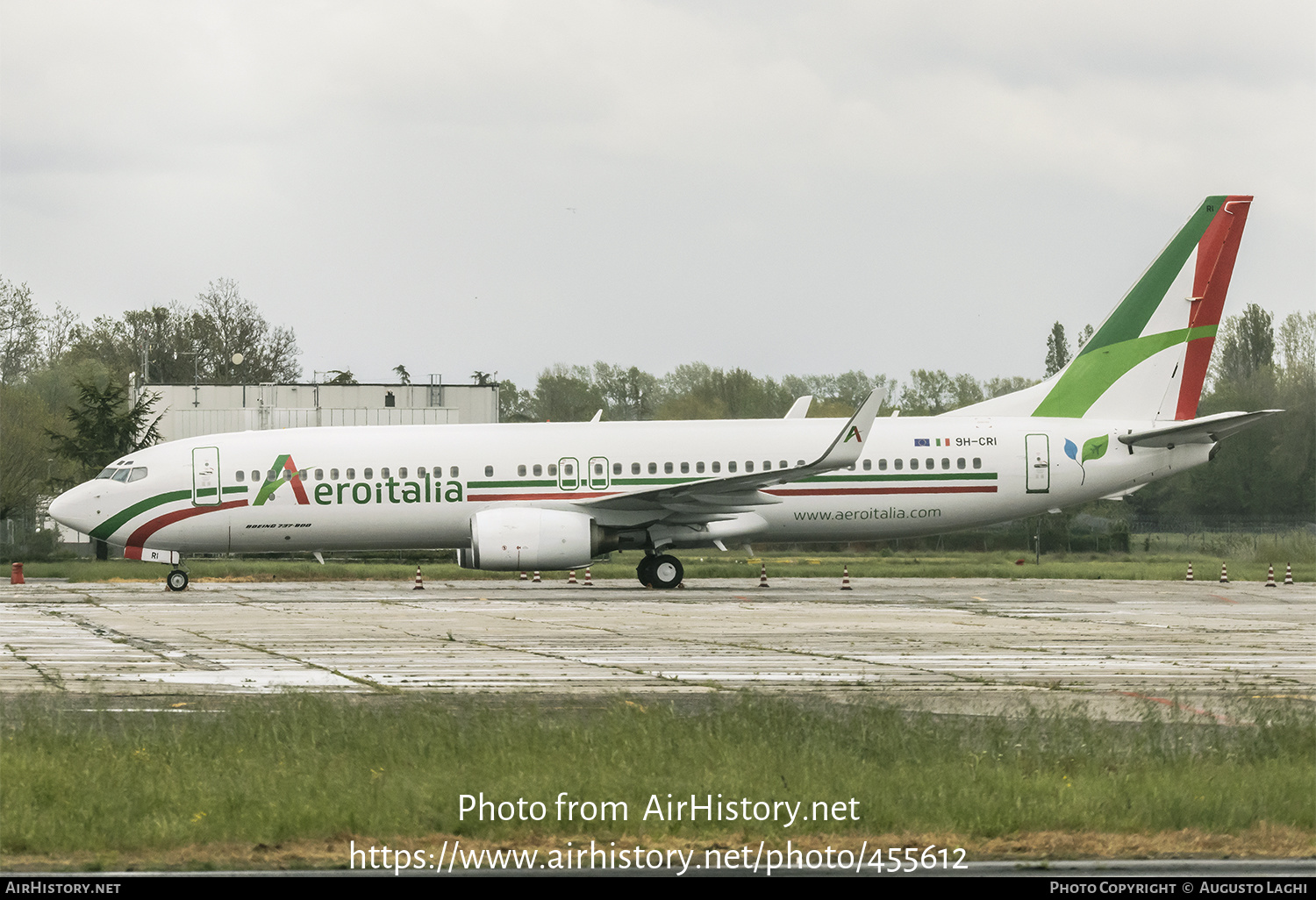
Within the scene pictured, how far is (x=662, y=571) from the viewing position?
28062 mm

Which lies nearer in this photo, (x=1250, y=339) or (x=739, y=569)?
(x=739, y=569)

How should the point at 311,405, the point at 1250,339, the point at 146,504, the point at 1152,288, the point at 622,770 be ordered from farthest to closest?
the point at 1250,339, the point at 311,405, the point at 1152,288, the point at 146,504, the point at 622,770

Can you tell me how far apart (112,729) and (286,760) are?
1957 millimetres

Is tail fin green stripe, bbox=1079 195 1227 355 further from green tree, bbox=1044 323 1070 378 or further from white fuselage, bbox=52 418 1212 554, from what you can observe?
green tree, bbox=1044 323 1070 378

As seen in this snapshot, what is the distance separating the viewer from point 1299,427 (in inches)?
2068

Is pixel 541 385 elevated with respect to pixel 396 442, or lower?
elevated

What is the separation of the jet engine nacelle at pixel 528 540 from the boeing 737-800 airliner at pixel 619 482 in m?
0.04

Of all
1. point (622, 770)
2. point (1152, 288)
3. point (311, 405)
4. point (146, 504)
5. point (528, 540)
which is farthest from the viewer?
point (311, 405)

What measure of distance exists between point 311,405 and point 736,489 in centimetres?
3150

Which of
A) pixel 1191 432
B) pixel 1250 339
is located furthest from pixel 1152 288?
pixel 1250 339

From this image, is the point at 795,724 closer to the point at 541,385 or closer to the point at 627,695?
the point at 627,695

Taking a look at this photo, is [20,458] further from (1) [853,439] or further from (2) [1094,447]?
(2) [1094,447]

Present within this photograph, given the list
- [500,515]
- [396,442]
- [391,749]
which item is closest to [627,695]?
[391,749]

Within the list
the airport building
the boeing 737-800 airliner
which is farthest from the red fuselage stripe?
the airport building
